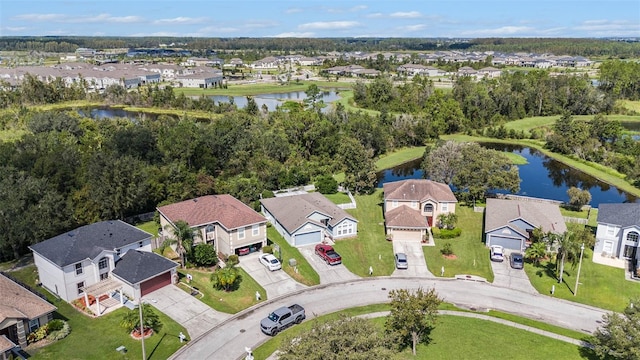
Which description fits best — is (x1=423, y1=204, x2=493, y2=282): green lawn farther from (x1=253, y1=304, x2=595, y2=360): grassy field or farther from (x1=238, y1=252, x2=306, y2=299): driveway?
(x1=238, y1=252, x2=306, y2=299): driveway

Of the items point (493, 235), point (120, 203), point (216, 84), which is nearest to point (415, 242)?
point (493, 235)

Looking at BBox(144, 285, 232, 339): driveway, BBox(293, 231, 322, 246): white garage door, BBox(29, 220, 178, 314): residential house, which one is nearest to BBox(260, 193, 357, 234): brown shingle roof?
BBox(293, 231, 322, 246): white garage door

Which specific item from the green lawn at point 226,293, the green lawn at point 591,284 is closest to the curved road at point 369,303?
the green lawn at point 226,293

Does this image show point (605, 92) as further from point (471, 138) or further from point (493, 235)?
point (493, 235)

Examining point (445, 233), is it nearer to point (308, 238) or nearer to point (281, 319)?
point (308, 238)

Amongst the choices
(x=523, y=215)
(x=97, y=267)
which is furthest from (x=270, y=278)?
(x=523, y=215)
